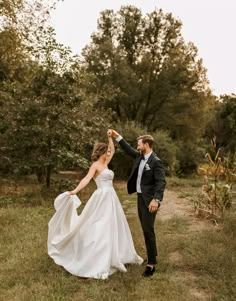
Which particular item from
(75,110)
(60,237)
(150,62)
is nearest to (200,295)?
(60,237)

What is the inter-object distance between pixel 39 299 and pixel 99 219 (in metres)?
1.53

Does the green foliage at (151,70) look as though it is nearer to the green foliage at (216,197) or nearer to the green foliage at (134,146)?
the green foliage at (134,146)

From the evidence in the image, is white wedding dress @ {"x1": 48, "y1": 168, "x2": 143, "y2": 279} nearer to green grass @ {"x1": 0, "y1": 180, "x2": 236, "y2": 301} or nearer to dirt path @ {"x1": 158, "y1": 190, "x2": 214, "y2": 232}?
green grass @ {"x1": 0, "y1": 180, "x2": 236, "y2": 301}

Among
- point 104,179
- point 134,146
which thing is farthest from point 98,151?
point 134,146

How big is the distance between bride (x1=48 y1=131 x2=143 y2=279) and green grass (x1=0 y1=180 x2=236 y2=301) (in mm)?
165

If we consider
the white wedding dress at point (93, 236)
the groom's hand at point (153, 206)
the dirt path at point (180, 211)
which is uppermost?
the groom's hand at point (153, 206)

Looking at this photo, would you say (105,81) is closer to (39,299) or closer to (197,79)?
(197,79)

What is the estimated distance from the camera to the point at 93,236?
18.7 ft

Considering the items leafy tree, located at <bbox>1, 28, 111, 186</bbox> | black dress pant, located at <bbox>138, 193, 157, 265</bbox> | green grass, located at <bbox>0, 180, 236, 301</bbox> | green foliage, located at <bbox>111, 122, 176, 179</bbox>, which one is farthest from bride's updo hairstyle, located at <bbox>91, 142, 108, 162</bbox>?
green foliage, located at <bbox>111, 122, 176, 179</bbox>

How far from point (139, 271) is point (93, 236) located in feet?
2.80

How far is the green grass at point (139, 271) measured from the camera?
15.9 feet

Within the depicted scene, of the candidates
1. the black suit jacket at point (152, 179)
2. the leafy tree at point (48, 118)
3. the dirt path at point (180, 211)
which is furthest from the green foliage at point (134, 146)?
the black suit jacket at point (152, 179)

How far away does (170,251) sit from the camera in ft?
22.3

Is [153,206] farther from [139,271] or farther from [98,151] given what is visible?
[98,151]
